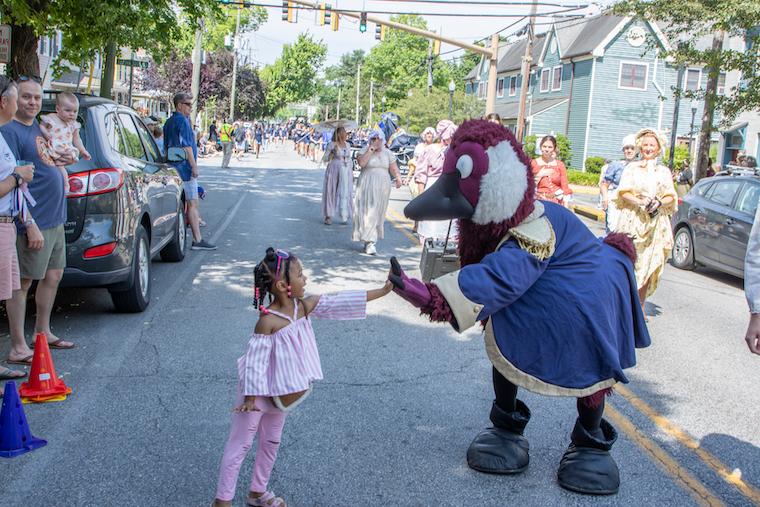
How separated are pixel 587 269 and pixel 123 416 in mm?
2679

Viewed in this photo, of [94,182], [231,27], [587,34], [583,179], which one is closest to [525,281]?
[94,182]

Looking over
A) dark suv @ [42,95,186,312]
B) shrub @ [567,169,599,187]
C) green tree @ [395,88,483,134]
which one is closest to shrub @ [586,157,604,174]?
shrub @ [567,169,599,187]

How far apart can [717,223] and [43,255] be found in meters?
8.96

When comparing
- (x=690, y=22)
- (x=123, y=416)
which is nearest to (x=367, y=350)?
(x=123, y=416)

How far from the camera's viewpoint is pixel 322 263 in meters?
9.88

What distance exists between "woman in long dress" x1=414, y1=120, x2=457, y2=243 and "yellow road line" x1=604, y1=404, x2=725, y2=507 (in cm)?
441

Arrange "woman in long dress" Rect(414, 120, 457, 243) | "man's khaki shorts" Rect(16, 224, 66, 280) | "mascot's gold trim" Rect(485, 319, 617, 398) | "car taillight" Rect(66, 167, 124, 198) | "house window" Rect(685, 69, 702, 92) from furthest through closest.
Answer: "house window" Rect(685, 69, 702, 92)
"woman in long dress" Rect(414, 120, 457, 243)
"car taillight" Rect(66, 167, 124, 198)
"man's khaki shorts" Rect(16, 224, 66, 280)
"mascot's gold trim" Rect(485, 319, 617, 398)

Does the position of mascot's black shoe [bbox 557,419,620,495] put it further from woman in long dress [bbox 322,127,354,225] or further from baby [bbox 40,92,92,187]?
woman in long dress [bbox 322,127,354,225]

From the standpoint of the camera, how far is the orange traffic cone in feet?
15.6

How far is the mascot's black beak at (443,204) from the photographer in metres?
3.43

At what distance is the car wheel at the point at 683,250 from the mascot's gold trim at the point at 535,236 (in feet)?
29.8

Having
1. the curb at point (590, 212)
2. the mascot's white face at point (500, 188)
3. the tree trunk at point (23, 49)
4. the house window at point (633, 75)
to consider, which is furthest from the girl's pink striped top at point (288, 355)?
the house window at point (633, 75)

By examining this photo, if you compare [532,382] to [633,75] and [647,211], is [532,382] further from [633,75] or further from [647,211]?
[633,75]

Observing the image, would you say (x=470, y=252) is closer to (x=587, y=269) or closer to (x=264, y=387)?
(x=587, y=269)
